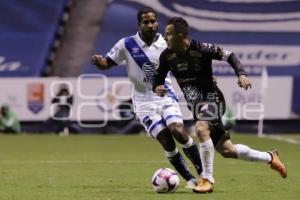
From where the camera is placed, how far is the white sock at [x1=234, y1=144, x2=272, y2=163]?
430 inches

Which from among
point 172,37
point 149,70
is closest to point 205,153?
point 172,37

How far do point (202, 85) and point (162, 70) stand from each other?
1.80 feet

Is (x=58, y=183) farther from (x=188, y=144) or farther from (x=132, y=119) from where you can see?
(x=132, y=119)

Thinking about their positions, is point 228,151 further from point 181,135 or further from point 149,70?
point 149,70

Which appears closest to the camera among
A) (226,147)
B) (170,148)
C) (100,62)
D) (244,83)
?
(244,83)

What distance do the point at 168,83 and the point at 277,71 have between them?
19.3m

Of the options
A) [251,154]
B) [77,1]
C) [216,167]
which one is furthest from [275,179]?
[77,1]

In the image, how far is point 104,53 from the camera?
30344 millimetres

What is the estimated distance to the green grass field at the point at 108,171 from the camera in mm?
10469

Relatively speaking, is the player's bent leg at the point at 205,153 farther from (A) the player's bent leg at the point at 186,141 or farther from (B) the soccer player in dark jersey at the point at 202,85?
(A) the player's bent leg at the point at 186,141

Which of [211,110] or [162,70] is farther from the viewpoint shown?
[162,70]

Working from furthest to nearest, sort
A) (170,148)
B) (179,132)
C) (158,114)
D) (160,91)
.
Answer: (158,114) → (170,148) → (179,132) → (160,91)

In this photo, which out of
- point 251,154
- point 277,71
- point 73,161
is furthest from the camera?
point 277,71

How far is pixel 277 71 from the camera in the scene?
1209 inches
